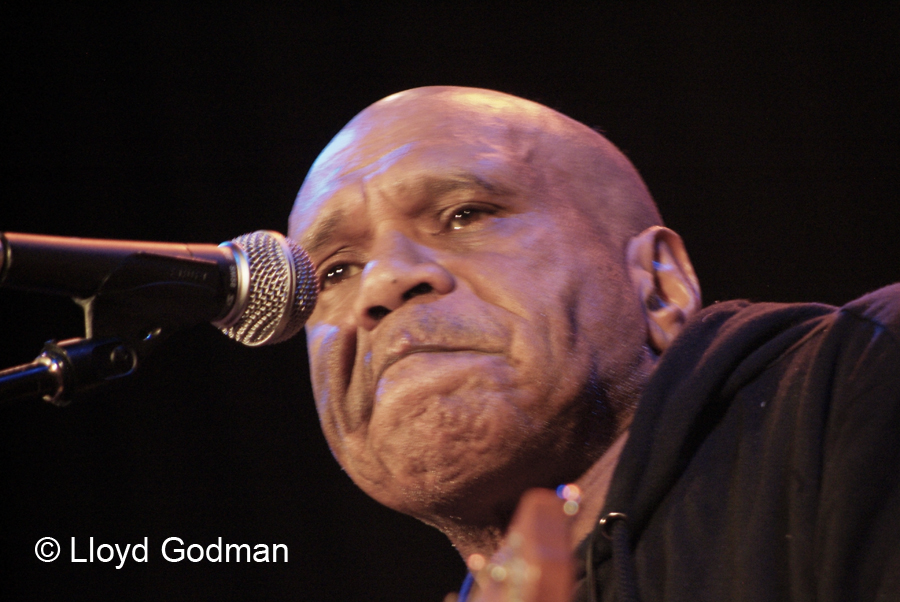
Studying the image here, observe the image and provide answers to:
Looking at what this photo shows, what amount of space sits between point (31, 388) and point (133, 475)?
2.19 meters

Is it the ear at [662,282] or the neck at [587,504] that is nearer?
the neck at [587,504]

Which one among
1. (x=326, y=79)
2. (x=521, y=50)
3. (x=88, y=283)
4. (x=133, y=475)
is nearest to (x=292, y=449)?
(x=133, y=475)

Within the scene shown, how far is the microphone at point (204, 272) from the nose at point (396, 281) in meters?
0.29

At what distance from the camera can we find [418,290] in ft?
5.75

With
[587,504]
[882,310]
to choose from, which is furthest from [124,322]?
[882,310]

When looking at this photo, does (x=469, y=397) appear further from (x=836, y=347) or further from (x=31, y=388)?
(x=31, y=388)

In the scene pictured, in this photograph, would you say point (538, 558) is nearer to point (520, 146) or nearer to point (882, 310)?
point (882, 310)

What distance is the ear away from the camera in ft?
5.97

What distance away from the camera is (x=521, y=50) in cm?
283

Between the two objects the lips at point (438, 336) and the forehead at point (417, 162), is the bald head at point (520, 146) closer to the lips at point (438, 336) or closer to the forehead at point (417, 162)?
the forehead at point (417, 162)

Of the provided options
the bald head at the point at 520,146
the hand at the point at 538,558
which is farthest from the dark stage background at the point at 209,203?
the hand at the point at 538,558

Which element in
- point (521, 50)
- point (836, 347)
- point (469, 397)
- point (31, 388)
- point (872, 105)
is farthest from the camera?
point (521, 50)

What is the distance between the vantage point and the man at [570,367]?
1.25m

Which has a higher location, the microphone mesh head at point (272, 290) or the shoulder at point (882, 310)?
the microphone mesh head at point (272, 290)
